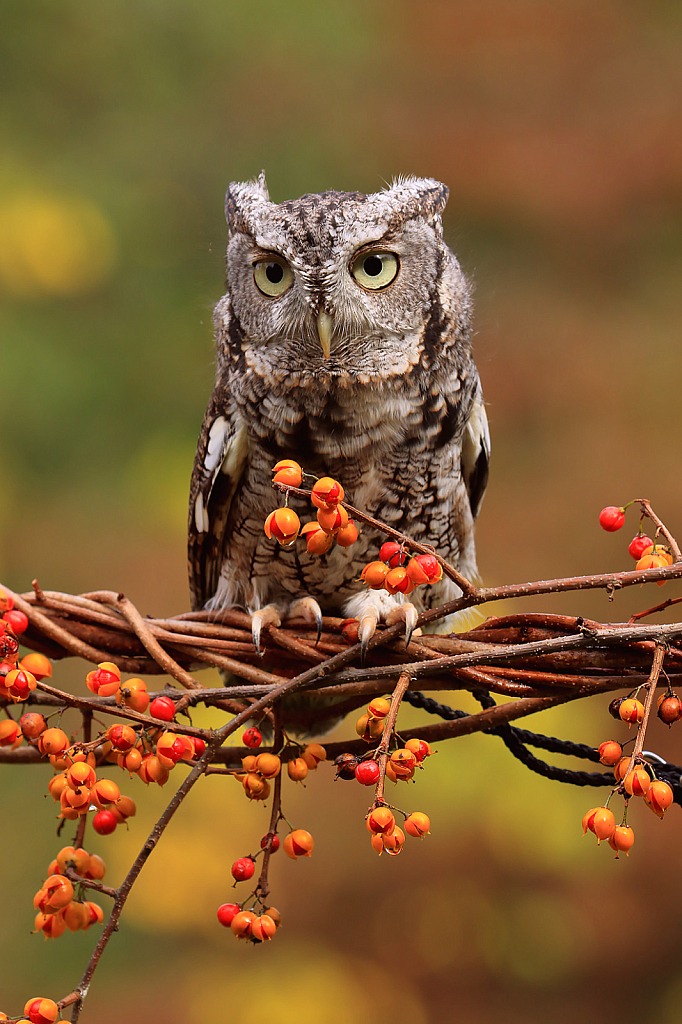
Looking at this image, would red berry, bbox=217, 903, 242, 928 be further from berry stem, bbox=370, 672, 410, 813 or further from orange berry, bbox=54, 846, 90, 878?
berry stem, bbox=370, 672, 410, 813

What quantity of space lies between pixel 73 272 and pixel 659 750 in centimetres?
254

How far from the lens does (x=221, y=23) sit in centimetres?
301

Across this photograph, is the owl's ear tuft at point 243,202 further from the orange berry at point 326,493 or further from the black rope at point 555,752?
the black rope at point 555,752

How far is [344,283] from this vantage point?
1121mm

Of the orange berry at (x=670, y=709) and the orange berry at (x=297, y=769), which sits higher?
the orange berry at (x=670, y=709)

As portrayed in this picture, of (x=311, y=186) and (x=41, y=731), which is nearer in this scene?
(x=41, y=731)

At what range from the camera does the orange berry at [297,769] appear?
0.84 metres

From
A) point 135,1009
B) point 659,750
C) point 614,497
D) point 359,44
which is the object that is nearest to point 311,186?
point 359,44

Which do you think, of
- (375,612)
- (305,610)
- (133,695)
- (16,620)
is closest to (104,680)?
(133,695)

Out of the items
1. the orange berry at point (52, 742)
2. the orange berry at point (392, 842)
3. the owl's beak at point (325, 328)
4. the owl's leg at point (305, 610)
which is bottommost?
the orange berry at point (392, 842)

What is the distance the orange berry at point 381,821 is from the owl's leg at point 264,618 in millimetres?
253

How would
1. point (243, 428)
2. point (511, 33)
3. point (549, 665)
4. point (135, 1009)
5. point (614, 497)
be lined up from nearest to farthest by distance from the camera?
point (549, 665) < point (243, 428) < point (135, 1009) < point (614, 497) < point (511, 33)

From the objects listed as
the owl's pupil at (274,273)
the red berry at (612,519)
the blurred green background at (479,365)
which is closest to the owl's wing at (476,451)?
the owl's pupil at (274,273)

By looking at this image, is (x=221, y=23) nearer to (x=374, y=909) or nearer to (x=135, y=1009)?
(x=374, y=909)
